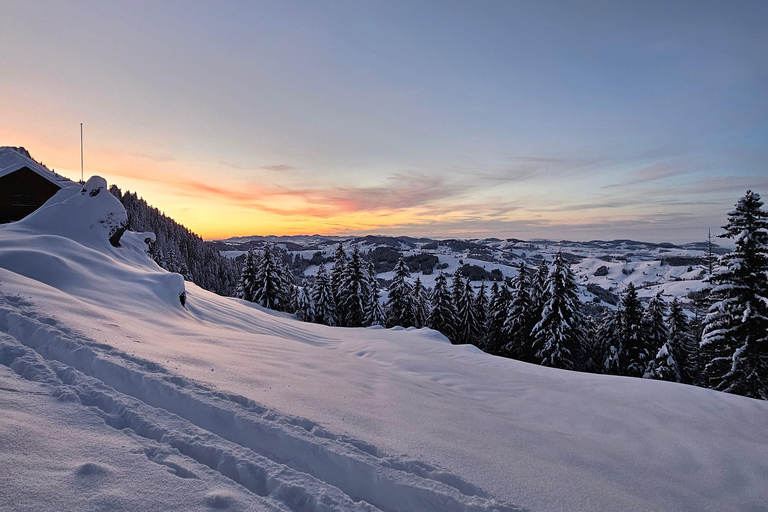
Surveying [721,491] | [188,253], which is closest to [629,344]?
[721,491]

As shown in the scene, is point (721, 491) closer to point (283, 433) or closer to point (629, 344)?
point (283, 433)

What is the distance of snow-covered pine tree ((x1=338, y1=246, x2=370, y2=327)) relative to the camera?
31453 mm

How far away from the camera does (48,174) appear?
22.5 meters

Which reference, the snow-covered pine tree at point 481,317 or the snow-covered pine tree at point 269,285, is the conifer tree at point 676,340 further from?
the snow-covered pine tree at point 269,285

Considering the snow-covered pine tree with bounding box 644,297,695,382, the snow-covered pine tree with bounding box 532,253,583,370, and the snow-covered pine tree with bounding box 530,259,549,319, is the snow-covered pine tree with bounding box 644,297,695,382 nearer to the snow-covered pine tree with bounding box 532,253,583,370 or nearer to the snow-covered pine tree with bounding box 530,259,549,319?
the snow-covered pine tree with bounding box 532,253,583,370

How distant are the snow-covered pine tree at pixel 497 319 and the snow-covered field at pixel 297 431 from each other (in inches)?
864

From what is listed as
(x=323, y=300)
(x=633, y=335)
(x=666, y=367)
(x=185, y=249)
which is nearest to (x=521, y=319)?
(x=633, y=335)

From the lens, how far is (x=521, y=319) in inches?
1082

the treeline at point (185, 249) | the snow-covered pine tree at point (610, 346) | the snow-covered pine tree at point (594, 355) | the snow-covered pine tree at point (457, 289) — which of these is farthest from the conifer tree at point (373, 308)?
the treeline at point (185, 249)

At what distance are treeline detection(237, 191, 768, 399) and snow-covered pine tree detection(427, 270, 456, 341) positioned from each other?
9 cm

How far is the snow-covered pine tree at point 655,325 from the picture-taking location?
83.1 feet

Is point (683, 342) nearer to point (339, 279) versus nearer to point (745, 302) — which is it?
point (745, 302)

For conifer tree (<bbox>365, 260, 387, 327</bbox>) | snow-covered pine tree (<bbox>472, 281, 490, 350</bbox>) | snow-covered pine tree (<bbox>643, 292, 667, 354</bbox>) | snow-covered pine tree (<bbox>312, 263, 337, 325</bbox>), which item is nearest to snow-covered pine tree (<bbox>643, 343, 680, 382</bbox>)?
snow-covered pine tree (<bbox>643, 292, 667, 354</bbox>)

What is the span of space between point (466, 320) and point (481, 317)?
10.7 ft
